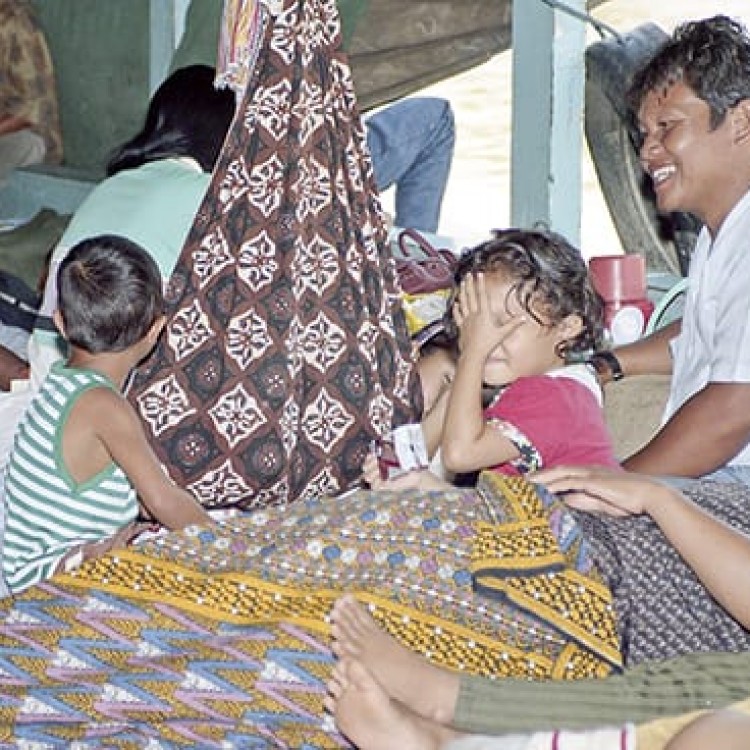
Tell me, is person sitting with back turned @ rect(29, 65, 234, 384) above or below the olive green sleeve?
above

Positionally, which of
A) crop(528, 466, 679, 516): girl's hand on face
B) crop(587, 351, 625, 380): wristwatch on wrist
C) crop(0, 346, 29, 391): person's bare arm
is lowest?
crop(0, 346, 29, 391): person's bare arm

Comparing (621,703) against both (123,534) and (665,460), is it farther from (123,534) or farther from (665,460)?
(123,534)

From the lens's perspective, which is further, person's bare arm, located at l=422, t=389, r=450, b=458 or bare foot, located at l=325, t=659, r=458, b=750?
person's bare arm, located at l=422, t=389, r=450, b=458

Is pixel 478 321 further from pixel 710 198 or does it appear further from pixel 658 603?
pixel 658 603

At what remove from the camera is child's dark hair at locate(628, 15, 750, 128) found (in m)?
3.81

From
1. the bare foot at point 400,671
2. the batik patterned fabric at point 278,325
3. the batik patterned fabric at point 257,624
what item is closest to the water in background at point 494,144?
the batik patterned fabric at point 278,325

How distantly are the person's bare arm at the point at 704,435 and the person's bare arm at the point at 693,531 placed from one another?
2.54 ft

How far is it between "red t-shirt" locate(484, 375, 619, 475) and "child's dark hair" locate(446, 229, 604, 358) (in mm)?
135

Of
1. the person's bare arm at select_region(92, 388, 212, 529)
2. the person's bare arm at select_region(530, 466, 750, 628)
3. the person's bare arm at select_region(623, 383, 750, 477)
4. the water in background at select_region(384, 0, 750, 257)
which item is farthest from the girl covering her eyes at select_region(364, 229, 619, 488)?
the water in background at select_region(384, 0, 750, 257)

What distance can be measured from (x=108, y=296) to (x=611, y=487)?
4.09 feet

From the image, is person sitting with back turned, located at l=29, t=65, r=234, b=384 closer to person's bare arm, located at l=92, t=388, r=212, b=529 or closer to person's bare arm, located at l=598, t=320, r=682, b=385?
person's bare arm, located at l=92, t=388, r=212, b=529

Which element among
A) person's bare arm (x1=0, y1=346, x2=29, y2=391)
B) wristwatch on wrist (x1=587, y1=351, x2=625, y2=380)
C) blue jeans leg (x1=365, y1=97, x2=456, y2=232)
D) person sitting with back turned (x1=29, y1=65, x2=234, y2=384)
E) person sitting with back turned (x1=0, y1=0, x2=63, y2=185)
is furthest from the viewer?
person sitting with back turned (x1=0, y1=0, x2=63, y2=185)

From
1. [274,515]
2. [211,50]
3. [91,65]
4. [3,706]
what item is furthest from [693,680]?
[91,65]

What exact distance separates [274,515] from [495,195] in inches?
300
